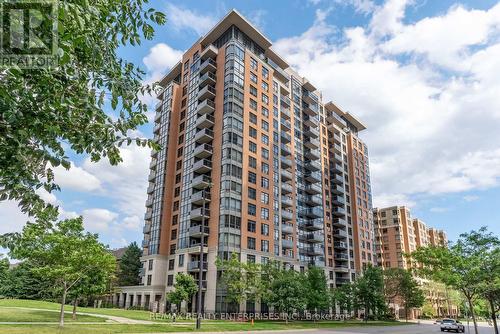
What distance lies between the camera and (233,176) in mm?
58312

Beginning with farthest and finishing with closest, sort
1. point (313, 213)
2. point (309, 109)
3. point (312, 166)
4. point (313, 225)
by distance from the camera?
point (309, 109)
point (312, 166)
point (313, 213)
point (313, 225)

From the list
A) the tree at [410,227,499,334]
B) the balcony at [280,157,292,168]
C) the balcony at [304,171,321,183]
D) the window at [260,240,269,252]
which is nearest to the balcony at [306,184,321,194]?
the balcony at [304,171,321,183]

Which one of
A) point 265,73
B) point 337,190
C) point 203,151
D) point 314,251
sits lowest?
point 314,251

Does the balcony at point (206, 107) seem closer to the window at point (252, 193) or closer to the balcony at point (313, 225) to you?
the window at point (252, 193)

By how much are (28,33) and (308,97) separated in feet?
292

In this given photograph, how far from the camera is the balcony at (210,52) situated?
67325mm

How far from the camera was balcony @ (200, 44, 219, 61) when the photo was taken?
67.3m

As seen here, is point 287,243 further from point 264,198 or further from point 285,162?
point 285,162

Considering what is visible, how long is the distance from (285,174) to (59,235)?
159ft

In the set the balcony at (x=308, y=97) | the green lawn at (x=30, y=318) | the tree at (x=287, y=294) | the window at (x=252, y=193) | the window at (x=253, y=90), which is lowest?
the green lawn at (x=30, y=318)

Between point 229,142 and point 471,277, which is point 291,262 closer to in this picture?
A: point 229,142

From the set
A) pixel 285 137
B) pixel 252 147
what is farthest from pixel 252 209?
pixel 285 137

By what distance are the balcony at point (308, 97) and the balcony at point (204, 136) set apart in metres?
35.5

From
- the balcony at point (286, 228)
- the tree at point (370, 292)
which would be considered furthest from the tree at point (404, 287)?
the balcony at point (286, 228)
